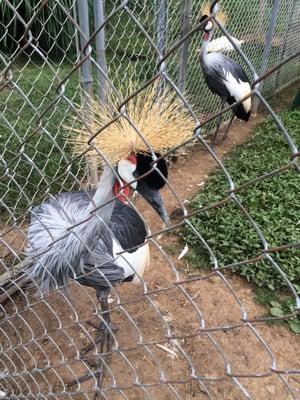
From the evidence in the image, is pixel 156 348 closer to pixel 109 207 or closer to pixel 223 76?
pixel 109 207

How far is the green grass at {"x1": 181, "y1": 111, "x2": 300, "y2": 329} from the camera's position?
6.25ft

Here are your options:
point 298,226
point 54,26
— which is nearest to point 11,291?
point 298,226

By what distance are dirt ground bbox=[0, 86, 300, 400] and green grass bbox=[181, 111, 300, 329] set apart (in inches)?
4.7

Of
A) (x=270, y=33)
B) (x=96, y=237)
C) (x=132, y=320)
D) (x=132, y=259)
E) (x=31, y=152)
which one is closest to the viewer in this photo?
(x=132, y=320)

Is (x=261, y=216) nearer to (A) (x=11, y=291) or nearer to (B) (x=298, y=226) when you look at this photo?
(B) (x=298, y=226)

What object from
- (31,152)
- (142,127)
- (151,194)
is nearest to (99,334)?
(151,194)

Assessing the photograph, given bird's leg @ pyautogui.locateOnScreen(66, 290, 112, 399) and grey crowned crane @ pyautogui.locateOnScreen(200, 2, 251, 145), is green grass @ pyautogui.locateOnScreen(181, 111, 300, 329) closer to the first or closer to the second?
grey crowned crane @ pyautogui.locateOnScreen(200, 2, 251, 145)

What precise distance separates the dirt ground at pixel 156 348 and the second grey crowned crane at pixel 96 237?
0.08 m

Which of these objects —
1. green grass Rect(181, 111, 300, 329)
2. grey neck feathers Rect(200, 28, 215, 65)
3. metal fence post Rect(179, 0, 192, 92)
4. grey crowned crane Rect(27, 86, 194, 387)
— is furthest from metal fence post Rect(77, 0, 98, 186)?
grey neck feathers Rect(200, 28, 215, 65)

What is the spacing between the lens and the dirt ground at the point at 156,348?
1.41 m

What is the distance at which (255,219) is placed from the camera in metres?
2.24

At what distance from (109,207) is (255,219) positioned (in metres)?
1.39

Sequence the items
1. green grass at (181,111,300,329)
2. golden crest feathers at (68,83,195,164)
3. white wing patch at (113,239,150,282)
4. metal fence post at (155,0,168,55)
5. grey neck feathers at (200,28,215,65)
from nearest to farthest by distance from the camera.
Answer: golden crest feathers at (68,83,195,164) → white wing patch at (113,239,150,282) → green grass at (181,111,300,329) → metal fence post at (155,0,168,55) → grey neck feathers at (200,28,215,65)

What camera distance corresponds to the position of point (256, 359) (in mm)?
1540
